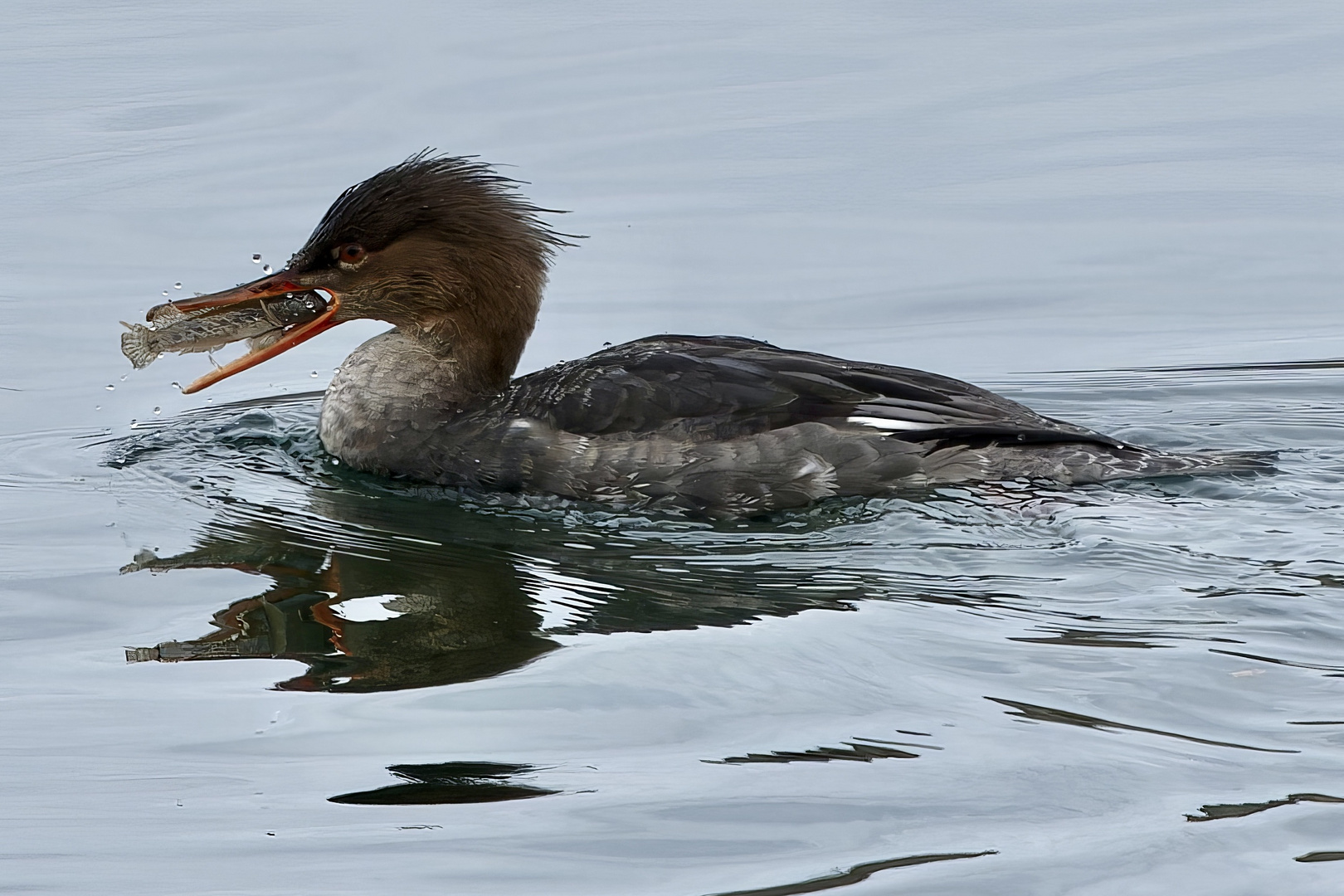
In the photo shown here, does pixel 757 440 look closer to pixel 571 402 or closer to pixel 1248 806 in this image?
pixel 571 402

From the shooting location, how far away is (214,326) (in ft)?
25.6

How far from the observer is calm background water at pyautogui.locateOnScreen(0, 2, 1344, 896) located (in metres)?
4.63

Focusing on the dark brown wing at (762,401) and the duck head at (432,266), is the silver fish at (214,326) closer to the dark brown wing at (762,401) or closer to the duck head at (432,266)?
the duck head at (432,266)

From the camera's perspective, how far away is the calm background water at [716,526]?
15.2 feet

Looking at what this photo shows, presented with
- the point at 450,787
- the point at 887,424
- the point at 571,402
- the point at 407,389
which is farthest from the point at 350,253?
the point at 450,787

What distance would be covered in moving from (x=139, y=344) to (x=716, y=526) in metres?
2.62

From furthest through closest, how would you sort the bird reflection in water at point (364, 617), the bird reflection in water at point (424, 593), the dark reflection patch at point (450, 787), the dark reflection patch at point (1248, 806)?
the bird reflection in water at point (424, 593) < the bird reflection in water at point (364, 617) < the dark reflection patch at point (450, 787) < the dark reflection patch at point (1248, 806)

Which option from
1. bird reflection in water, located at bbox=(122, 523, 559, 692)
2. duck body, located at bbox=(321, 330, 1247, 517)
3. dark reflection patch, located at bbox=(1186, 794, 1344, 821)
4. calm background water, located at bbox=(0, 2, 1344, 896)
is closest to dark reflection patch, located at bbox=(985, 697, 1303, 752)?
calm background water, located at bbox=(0, 2, 1344, 896)

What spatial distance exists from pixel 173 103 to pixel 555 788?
28.9ft

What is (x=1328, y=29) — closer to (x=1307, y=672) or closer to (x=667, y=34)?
(x=667, y=34)

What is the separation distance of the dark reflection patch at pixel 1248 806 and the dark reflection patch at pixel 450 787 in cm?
164

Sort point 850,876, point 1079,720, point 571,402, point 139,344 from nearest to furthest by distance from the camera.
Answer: point 850,876, point 1079,720, point 571,402, point 139,344

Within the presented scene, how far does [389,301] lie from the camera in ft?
26.2

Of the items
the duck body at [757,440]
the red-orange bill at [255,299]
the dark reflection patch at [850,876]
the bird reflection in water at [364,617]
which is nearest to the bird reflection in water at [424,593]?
the bird reflection in water at [364,617]
